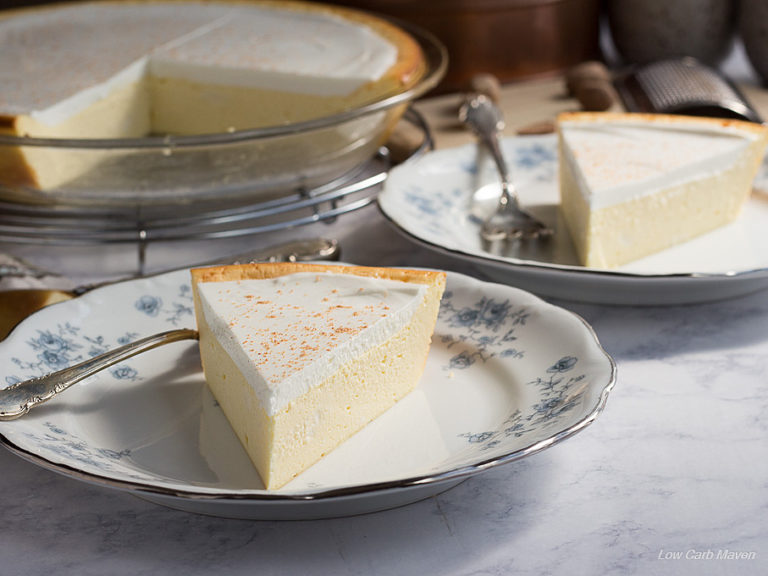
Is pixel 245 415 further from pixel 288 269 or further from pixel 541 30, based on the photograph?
pixel 541 30

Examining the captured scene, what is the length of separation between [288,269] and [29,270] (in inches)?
15.1

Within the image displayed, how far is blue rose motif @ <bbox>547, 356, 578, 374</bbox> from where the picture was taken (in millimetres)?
819

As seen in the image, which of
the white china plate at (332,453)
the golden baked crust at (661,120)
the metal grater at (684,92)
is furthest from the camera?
the metal grater at (684,92)

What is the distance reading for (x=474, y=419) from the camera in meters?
0.81

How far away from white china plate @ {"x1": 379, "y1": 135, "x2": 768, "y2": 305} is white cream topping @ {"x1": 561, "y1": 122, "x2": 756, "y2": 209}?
90 mm

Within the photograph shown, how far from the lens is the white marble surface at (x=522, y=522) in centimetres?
69

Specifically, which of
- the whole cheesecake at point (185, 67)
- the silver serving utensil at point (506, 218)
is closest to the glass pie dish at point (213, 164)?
the whole cheesecake at point (185, 67)

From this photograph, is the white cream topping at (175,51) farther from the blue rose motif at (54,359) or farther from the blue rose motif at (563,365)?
the blue rose motif at (563,365)

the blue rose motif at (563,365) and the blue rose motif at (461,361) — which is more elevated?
the blue rose motif at (563,365)

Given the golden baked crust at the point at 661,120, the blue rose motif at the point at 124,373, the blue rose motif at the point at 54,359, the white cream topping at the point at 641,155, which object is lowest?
the blue rose motif at the point at 124,373

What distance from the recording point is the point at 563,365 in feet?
2.71

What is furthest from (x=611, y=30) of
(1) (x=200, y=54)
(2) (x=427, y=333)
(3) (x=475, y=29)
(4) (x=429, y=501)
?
(4) (x=429, y=501)

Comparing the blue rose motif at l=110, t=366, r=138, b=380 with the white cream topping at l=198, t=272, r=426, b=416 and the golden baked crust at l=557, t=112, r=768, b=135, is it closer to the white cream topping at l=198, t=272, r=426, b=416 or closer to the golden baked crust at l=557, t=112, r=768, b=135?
the white cream topping at l=198, t=272, r=426, b=416

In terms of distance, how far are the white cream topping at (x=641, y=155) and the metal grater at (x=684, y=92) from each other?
39cm
